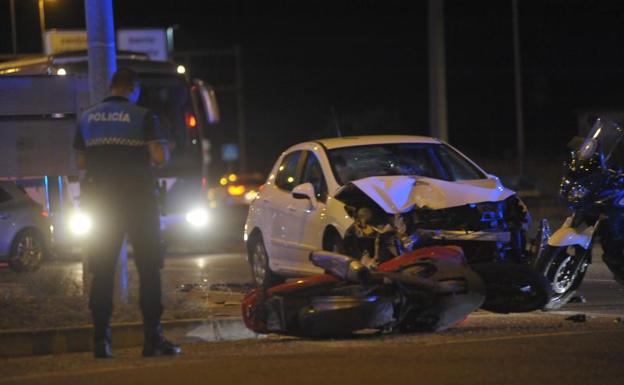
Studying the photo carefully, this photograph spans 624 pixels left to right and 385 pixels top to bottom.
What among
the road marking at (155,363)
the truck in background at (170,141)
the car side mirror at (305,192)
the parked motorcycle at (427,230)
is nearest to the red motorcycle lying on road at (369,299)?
the road marking at (155,363)

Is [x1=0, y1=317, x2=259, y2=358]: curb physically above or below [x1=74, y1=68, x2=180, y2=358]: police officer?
below

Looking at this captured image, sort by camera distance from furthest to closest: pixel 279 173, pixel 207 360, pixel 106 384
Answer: pixel 279 173
pixel 207 360
pixel 106 384

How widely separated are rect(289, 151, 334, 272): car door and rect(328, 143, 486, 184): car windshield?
0.24 meters

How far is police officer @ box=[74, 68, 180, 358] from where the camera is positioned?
26.1 ft

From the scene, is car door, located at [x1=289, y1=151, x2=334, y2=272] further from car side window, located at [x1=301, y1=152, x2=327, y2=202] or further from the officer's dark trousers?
the officer's dark trousers

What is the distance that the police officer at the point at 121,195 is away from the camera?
7.97 meters

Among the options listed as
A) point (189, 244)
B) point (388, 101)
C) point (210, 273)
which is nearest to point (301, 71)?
point (388, 101)

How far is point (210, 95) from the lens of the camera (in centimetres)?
2173

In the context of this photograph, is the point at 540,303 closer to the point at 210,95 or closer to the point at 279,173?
the point at 279,173

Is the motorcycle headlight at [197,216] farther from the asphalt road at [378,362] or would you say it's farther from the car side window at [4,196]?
the asphalt road at [378,362]

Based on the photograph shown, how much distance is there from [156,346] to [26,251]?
9474 millimetres

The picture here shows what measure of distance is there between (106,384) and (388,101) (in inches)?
2765

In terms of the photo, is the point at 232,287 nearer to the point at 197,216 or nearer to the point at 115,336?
the point at 115,336

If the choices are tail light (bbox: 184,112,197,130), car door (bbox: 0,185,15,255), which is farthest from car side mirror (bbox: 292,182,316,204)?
tail light (bbox: 184,112,197,130)
